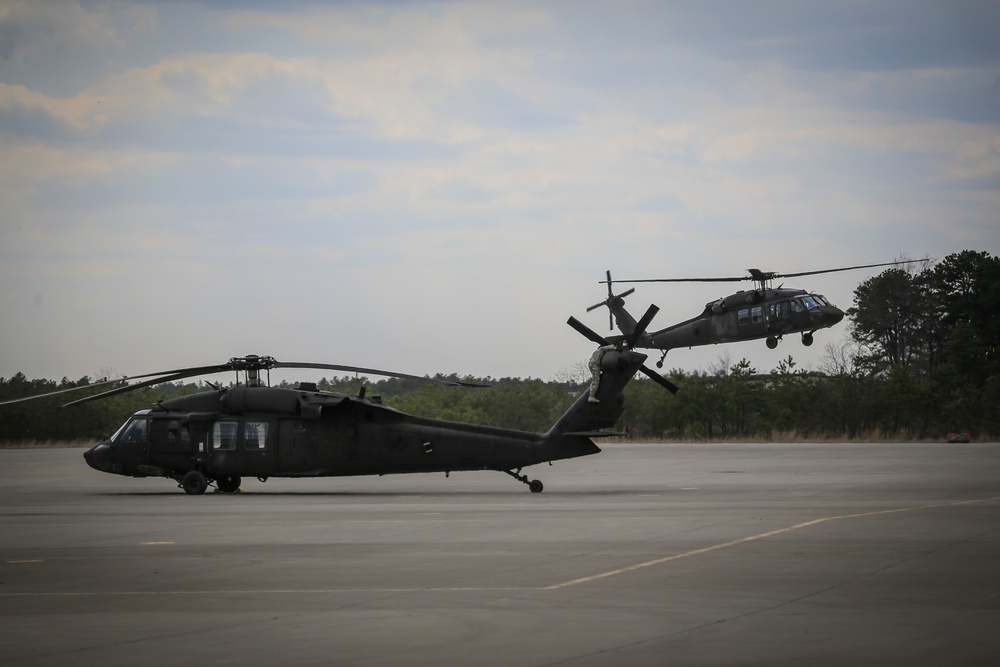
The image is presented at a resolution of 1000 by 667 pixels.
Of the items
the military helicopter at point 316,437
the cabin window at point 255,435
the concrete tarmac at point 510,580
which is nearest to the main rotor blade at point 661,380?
the military helicopter at point 316,437

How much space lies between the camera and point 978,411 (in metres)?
85.8

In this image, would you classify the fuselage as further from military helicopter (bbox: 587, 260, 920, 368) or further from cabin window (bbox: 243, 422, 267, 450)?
cabin window (bbox: 243, 422, 267, 450)

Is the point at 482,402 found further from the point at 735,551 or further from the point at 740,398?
the point at 735,551

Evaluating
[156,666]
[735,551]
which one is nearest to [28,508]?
[735,551]

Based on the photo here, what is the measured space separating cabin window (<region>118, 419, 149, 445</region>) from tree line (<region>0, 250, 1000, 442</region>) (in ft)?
145

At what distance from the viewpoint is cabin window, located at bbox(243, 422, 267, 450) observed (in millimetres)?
32656

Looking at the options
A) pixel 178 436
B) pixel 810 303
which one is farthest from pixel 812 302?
pixel 178 436

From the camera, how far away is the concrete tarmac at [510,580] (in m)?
10.7

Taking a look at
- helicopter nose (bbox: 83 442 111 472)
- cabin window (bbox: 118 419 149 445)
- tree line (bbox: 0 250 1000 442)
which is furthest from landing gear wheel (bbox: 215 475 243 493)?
tree line (bbox: 0 250 1000 442)

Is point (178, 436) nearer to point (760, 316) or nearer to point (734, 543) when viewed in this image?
point (734, 543)

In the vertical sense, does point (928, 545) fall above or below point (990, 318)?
below

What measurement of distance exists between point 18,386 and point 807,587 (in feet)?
348

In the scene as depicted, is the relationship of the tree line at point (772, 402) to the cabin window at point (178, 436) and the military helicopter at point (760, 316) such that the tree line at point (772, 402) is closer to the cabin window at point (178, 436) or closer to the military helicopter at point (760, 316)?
the military helicopter at point (760, 316)

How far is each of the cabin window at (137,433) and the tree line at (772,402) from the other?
44.2m
